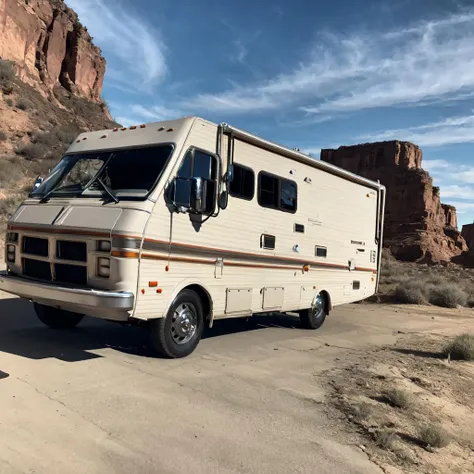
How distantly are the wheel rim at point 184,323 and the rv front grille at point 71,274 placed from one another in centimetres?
132

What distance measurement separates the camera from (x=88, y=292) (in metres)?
5.63

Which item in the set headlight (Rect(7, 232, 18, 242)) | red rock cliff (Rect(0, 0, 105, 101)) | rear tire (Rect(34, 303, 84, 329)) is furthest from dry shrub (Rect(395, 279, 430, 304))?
red rock cliff (Rect(0, 0, 105, 101))

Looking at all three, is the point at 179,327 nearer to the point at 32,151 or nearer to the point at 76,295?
the point at 76,295

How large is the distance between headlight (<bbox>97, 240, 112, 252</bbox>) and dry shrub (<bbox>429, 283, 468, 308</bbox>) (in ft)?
51.7

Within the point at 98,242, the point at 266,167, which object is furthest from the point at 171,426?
the point at 266,167

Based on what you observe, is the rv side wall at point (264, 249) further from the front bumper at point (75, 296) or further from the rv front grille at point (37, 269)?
the rv front grille at point (37, 269)

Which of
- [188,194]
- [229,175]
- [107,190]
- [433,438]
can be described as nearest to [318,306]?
[229,175]

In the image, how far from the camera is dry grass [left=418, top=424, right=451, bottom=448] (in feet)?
14.8

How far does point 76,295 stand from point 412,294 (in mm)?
15062

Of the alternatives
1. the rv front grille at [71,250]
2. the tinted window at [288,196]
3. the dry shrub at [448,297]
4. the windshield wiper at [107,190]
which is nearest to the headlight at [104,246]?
the rv front grille at [71,250]

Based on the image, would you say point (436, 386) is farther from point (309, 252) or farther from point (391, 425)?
point (309, 252)

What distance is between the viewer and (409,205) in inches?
3499

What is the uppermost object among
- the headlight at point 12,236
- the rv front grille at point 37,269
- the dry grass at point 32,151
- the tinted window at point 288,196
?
the dry grass at point 32,151

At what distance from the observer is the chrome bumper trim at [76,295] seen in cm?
558
